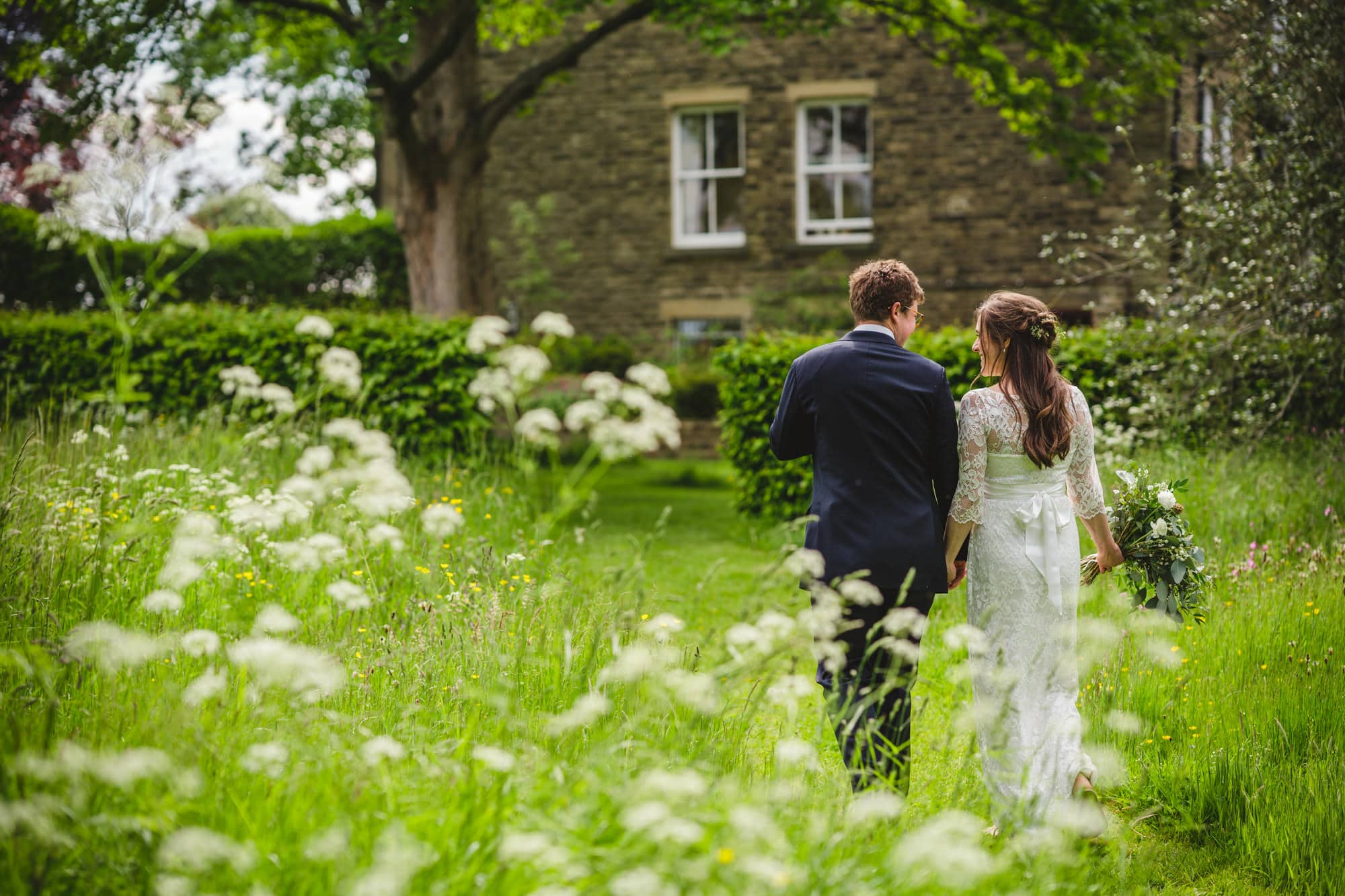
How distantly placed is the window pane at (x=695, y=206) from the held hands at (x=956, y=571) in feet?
45.2

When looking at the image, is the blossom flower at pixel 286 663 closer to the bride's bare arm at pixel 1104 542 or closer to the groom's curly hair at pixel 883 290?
the groom's curly hair at pixel 883 290

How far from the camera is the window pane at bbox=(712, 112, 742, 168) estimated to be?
16.9m

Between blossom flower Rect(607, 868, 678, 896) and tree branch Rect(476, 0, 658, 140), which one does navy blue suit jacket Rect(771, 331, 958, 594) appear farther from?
tree branch Rect(476, 0, 658, 140)

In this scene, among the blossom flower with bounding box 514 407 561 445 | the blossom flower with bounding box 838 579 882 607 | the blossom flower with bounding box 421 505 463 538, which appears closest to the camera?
the blossom flower with bounding box 838 579 882 607

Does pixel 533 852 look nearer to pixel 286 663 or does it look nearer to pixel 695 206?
pixel 286 663

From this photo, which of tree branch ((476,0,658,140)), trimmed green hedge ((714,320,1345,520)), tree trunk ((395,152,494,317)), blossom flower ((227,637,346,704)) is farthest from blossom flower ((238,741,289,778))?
tree branch ((476,0,658,140))

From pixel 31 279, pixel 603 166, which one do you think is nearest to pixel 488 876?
pixel 603 166

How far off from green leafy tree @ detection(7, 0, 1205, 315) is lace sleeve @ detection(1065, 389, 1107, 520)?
7157 millimetres

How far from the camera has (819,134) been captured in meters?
16.5

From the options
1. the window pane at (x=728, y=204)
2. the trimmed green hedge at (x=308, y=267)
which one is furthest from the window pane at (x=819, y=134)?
the trimmed green hedge at (x=308, y=267)

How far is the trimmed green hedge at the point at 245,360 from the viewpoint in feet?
29.1

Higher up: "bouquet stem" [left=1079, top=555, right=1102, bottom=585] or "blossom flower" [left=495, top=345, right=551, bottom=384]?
"blossom flower" [left=495, top=345, right=551, bottom=384]

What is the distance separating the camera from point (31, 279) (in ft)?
51.8

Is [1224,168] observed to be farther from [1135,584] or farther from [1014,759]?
[1014,759]
